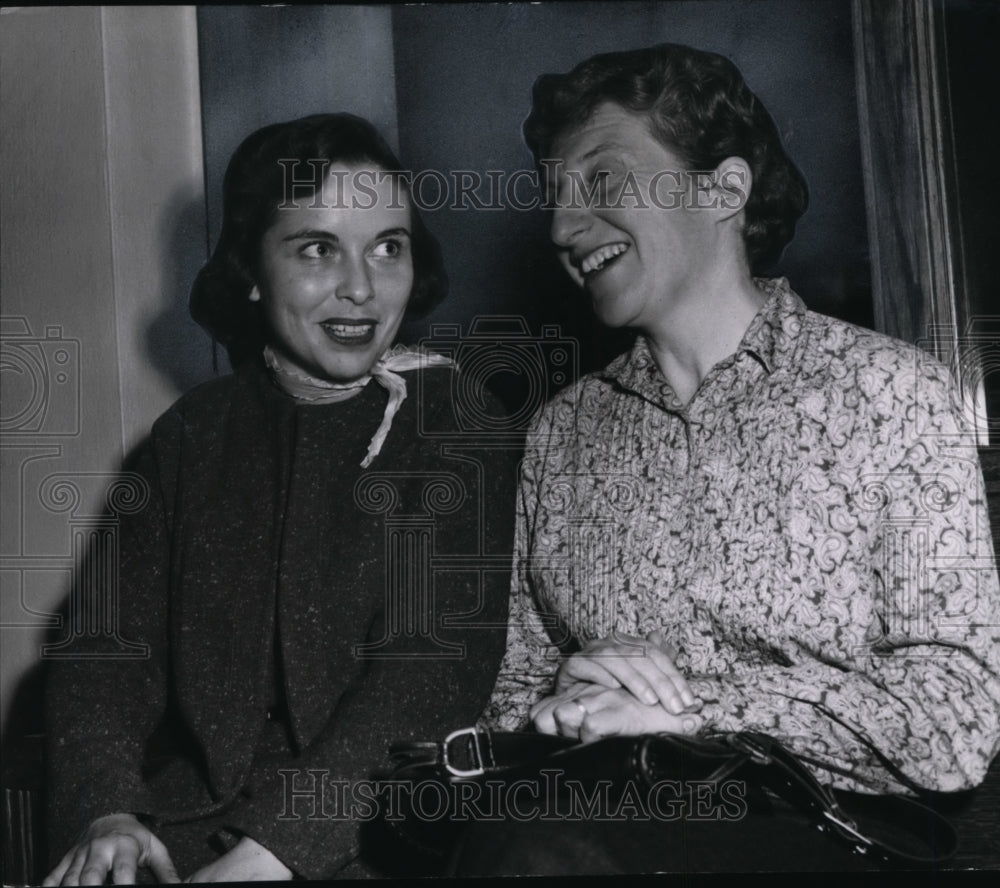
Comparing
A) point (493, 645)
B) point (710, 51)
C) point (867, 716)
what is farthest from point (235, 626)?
point (710, 51)

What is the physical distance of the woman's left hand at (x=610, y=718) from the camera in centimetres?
154

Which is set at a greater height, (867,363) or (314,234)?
(314,234)

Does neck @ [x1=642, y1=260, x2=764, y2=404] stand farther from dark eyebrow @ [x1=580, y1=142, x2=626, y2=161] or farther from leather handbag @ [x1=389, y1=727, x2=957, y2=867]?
leather handbag @ [x1=389, y1=727, x2=957, y2=867]

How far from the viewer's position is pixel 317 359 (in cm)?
173

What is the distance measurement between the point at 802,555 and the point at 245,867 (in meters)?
0.77

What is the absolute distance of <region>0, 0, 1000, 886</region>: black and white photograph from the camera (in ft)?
5.19

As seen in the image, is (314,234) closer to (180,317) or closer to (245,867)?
(180,317)

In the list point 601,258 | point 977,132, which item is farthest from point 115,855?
point 977,132

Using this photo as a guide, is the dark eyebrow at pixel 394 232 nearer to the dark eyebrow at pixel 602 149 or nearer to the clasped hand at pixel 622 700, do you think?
the dark eyebrow at pixel 602 149

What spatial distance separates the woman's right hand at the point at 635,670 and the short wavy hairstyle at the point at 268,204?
1.63 feet

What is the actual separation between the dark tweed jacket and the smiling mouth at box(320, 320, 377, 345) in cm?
7

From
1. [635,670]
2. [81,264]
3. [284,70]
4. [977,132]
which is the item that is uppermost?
[284,70]

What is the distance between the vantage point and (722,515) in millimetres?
1612

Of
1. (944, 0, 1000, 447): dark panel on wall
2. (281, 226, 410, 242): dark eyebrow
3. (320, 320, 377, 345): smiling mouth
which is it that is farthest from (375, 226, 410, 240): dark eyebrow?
(944, 0, 1000, 447): dark panel on wall
